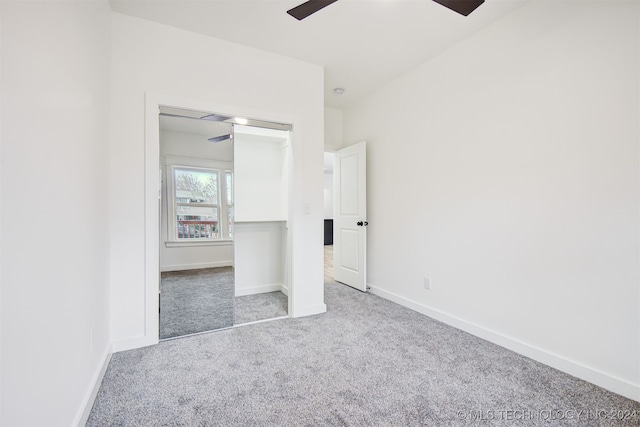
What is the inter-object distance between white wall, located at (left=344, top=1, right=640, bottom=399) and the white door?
714mm

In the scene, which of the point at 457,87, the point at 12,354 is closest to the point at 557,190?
the point at 457,87

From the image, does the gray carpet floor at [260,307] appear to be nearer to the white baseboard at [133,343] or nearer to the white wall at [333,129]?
the white baseboard at [133,343]

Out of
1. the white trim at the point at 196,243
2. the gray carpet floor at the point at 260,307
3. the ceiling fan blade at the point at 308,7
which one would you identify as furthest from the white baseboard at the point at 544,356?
the ceiling fan blade at the point at 308,7

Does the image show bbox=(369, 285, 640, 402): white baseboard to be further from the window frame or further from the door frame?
the door frame

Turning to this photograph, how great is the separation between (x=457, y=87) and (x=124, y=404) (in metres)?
3.48

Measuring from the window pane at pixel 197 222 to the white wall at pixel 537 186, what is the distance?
6.93 feet

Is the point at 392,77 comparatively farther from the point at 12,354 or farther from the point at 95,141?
the point at 12,354

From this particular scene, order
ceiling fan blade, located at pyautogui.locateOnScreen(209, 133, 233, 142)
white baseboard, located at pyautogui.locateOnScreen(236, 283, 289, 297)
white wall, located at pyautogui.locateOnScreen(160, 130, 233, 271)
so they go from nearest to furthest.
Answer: white wall, located at pyautogui.locateOnScreen(160, 130, 233, 271), ceiling fan blade, located at pyautogui.locateOnScreen(209, 133, 233, 142), white baseboard, located at pyautogui.locateOnScreen(236, 283, 289, 297)

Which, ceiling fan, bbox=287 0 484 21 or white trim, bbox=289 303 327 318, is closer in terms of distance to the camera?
ceiling fan, bbox=287 0 484 21

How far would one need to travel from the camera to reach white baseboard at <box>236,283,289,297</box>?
3695 mm

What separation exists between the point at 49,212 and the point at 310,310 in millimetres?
2346

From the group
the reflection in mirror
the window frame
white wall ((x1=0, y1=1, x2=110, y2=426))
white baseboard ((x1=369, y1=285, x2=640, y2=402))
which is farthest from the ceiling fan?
white baseboard ((x1=369, y1=285, x2=640, y2=402))

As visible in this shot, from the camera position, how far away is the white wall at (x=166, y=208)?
2.46 metres

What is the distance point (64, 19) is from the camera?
Result: 4.25 feet
